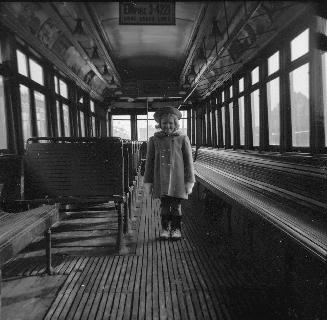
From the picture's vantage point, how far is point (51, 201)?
2.92 metres

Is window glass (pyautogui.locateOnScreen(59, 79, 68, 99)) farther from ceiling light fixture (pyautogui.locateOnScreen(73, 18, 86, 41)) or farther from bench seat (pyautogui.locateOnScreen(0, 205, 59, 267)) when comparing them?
bench seat (pyautogui.locateOnScreen(0, 205, 59, 267))

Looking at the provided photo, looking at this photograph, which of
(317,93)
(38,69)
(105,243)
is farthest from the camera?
(38,69)

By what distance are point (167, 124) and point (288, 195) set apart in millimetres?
1367

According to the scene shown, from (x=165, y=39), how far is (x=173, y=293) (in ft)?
21.9

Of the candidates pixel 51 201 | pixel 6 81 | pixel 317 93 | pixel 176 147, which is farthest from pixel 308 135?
pixel 6 81

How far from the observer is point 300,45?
4.20 m

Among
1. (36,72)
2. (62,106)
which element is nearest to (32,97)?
(36,72)

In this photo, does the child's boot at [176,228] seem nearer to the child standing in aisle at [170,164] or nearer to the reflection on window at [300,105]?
the child standing in aisle at [170,164]

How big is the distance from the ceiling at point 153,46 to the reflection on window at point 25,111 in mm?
702

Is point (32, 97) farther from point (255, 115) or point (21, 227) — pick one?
point (255, 115)

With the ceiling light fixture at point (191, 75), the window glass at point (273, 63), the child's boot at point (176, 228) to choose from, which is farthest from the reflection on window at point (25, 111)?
the ceiling light fixture at point (191, 75)

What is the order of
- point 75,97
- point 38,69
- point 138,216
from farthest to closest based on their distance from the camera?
point 75,97, point 38,69, point 138,216

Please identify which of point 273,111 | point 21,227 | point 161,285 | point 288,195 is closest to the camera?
point 21,227

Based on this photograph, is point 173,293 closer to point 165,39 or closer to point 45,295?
point 45,295
